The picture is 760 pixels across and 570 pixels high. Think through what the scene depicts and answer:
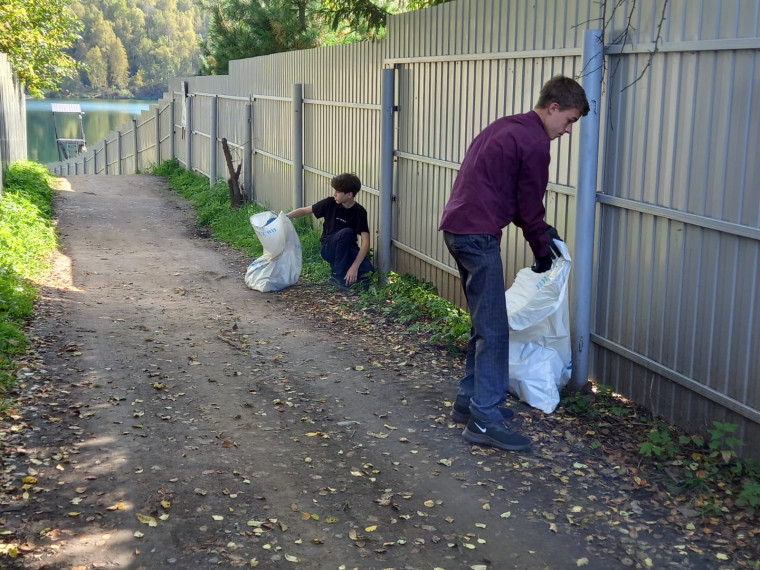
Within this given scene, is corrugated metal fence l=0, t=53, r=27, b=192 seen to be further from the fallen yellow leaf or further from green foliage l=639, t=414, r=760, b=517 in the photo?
green foliage l=639, t=414, r=760, b=517

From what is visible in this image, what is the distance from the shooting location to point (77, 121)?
84.4m

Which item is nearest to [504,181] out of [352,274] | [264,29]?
[352,274]

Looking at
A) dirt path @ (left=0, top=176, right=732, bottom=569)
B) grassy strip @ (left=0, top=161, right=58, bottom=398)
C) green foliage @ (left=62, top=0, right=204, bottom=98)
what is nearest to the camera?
dirt path @ (left=0, top=176, right=732, bottom=569)

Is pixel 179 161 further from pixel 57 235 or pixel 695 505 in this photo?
pixel 695 505

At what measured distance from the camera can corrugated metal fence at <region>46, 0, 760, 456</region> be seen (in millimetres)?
4359

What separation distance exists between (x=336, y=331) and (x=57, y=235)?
632cm

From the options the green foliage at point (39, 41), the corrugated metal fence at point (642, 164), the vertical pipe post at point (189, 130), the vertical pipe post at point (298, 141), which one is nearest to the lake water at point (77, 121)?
the green foliage at point (39, 41)

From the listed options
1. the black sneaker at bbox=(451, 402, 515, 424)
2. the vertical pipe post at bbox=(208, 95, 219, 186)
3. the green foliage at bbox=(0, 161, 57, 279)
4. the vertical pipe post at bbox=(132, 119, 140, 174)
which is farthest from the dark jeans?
the vertical pipe post at bbox=(132, 119, 140, 174)

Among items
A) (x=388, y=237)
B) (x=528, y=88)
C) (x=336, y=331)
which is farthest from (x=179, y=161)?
(x=528, y=88)

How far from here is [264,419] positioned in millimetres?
5305

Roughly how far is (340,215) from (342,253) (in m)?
0.37

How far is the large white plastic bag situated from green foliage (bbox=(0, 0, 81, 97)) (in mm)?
16868

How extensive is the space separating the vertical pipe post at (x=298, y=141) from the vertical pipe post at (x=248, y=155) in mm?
2689

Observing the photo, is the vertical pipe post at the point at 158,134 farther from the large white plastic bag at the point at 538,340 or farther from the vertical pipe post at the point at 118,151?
the large white plastic bag at the point at 538,340
